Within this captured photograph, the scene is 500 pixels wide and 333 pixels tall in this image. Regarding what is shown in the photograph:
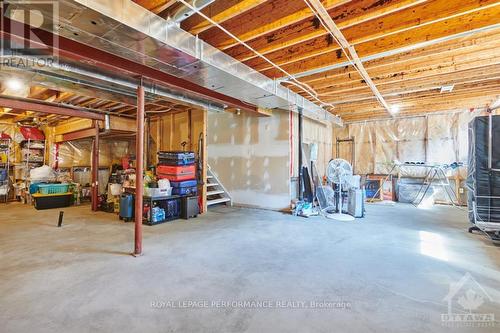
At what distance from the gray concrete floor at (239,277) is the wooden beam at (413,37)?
2.76 metres

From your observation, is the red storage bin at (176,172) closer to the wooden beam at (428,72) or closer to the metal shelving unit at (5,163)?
the wooden beam at (428,72)

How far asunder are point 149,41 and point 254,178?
4575mm

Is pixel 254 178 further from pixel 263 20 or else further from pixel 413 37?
pixel 413 37

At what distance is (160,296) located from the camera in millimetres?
2156

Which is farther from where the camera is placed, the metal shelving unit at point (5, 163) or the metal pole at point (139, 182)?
the metal shelving unit at point (5, 163)

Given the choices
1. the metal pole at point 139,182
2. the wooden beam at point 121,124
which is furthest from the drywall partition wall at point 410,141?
the metal pole at point 139,182

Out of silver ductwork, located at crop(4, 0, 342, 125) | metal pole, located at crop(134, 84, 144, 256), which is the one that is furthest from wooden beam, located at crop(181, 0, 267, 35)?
metal pole, located at crop(134, 84, 144, 256)

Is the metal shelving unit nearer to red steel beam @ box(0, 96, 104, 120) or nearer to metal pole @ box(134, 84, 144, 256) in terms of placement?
red steel beam @ box(0, 96, 104, 120)

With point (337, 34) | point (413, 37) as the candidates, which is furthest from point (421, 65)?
point (337, 34)

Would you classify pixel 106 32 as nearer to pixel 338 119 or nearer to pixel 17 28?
pixel 17 28

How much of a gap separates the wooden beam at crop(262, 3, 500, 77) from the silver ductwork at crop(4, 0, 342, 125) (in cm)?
88

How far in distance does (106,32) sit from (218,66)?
1262 mm

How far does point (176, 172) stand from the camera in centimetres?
522

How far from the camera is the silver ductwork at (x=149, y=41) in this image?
1978mm
